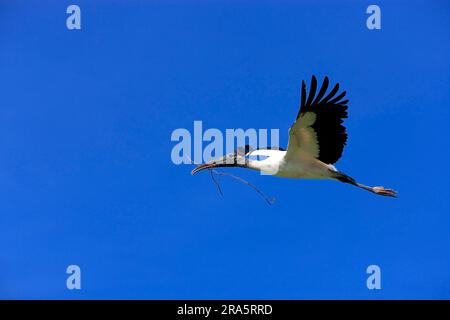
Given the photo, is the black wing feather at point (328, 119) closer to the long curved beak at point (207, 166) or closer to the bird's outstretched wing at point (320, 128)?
the bird's outstretched wing at point (320, 128)

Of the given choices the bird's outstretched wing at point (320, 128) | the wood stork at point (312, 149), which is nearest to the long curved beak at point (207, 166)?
the wood stork at point (312, 149)

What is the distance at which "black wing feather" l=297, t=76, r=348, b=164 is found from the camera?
13.5 m

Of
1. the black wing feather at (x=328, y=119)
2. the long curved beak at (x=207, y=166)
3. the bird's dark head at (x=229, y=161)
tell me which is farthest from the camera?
the long curved beak at (x=207, y=166)

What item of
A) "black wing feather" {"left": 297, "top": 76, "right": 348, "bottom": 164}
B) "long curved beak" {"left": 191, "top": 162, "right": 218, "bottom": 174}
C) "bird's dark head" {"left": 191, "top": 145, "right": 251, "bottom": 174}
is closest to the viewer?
"black wing feather" {"left": 297, "top": 76, "right": 348, "bottom": 164}

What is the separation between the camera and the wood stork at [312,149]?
13.6 meters

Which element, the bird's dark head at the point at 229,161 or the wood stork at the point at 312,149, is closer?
the wood stork at the point at 312,149

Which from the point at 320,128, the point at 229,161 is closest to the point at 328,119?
the point at 320,128

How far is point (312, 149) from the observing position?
14.3 m

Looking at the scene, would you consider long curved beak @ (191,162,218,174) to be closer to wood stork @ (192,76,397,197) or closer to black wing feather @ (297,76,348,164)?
wood stork @ (192,76,397,197)

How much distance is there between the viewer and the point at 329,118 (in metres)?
13.8

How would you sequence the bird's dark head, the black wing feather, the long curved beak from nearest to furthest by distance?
the black wing feather, the bird's dark head, the long curved beak

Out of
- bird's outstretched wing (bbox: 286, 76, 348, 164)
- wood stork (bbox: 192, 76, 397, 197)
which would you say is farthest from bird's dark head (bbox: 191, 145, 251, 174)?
bird's outstretched wing (bbox: 286, 76, 348, 164)
